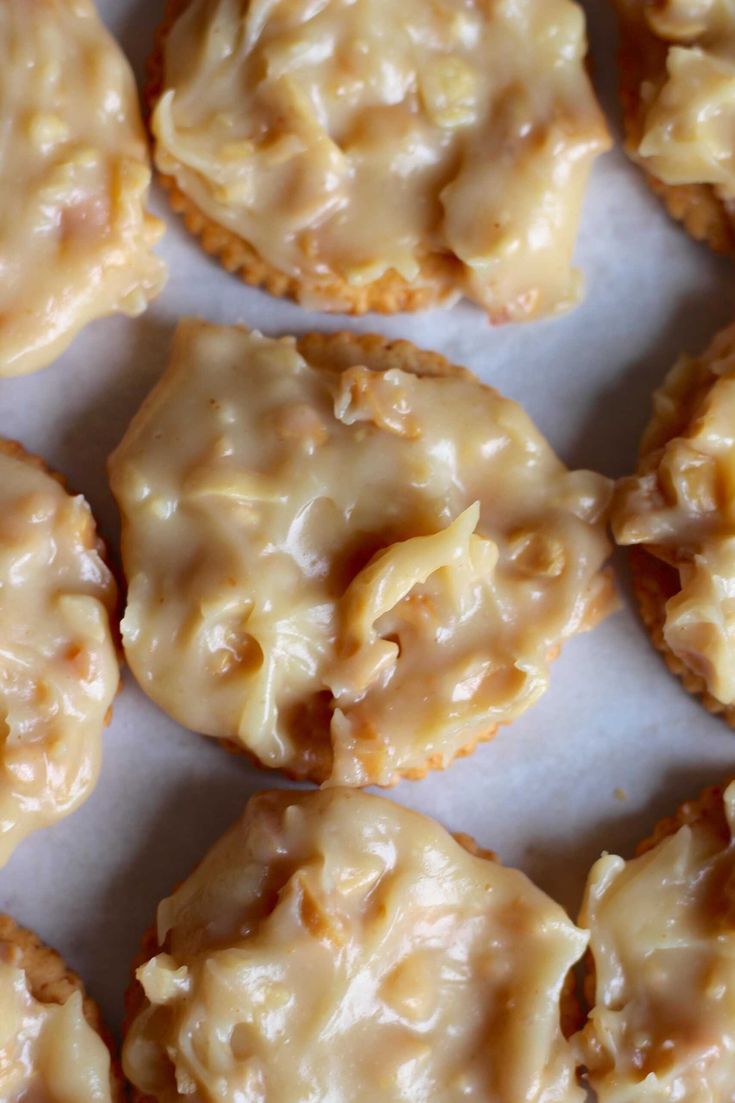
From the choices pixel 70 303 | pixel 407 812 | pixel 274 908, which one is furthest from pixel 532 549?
pixel 70 303

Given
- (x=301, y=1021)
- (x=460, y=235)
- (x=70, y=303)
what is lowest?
(x=301, y=1021)

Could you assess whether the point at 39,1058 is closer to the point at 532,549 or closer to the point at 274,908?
the point at 274,908

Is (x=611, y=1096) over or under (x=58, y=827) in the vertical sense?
under

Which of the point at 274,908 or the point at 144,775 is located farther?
the point at 144,775

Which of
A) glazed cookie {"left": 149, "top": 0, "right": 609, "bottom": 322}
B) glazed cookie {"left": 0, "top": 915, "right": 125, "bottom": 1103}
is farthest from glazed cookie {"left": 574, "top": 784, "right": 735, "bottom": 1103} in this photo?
glazed cookie {"left": 149, "top": 0, "right": 609, "bottom": 322}

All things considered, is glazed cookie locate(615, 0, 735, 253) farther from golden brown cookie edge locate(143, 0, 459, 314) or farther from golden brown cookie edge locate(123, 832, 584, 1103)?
golden brown cookie edge locate(123, 832, 584, 1103)

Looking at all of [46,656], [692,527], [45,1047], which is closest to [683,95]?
[692,527]
